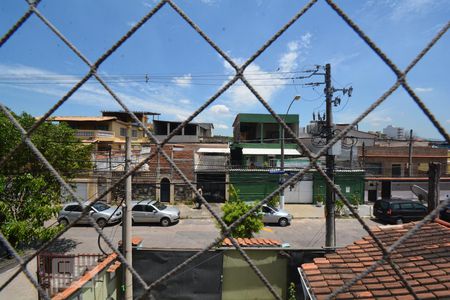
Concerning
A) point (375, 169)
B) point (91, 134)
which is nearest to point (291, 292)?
point (375, 169)

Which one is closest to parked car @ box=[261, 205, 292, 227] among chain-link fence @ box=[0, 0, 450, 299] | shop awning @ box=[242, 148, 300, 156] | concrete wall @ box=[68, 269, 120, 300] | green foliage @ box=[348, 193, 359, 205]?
green foliage @ box=[348, 193, 359, 205]

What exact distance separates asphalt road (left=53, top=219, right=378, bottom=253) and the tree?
8.76 feet

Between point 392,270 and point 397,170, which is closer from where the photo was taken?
point 392,270

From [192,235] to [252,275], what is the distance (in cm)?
623

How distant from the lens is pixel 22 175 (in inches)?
307

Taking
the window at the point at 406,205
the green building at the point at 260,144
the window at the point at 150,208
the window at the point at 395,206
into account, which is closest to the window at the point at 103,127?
the green building at the point at 260,144

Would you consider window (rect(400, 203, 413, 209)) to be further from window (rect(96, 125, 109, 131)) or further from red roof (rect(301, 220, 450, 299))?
window (rect(96, 125, 109, 131))

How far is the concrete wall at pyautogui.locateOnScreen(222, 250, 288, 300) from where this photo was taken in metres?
6.02

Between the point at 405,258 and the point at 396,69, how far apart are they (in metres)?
3.54

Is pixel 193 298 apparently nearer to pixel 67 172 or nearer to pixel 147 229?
pixel 67 172

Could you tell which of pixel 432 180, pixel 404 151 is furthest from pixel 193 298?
pixel 404 151

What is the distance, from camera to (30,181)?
25.3 feet

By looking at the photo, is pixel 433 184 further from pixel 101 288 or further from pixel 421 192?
pixel 101 288

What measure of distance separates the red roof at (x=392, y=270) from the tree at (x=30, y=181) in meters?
7.21
